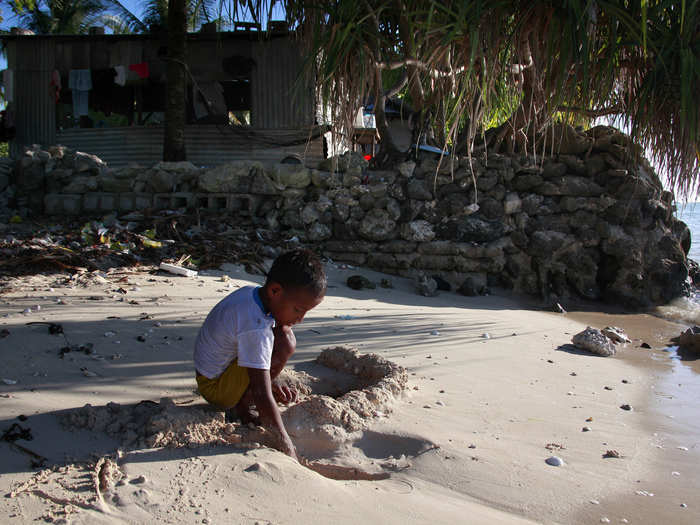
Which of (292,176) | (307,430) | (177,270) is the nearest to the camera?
(307,430)

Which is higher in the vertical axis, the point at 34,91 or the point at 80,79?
the point at 80,79

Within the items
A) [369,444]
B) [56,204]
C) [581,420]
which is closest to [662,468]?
[581,420]

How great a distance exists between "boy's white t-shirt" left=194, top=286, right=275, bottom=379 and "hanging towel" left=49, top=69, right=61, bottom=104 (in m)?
12.2

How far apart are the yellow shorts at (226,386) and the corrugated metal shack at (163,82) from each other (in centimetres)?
935

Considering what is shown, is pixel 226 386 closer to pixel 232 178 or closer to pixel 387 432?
Answer: pixel 387 432

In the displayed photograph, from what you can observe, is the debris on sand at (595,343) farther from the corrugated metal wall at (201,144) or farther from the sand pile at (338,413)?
the corrugated metal wall at (201,144)

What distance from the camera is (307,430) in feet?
7.70

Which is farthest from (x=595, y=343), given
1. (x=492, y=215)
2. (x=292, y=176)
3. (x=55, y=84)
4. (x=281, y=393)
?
(x=55, y=84)

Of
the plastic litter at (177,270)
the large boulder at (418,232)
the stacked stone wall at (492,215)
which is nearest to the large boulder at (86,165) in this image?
the stacked stone wall at (492,215)

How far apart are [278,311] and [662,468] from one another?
5.77ft

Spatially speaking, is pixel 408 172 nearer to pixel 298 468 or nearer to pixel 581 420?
pixel 581 420

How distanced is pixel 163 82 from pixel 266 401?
1238 centimetres

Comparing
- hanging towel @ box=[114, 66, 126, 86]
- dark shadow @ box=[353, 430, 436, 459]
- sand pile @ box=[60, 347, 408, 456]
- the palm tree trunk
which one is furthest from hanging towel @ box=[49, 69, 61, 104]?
dark shadow @ box=[353, 430, 436, 459]

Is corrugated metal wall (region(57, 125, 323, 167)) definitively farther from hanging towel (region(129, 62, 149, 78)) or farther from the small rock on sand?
the small rock on sand
